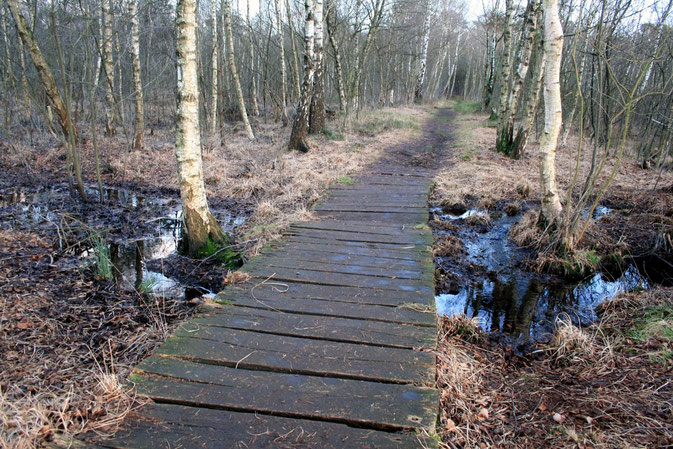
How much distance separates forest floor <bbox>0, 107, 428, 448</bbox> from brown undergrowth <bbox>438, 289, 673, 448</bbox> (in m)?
2.23

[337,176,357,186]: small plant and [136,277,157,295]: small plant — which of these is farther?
[337,176,357,186]: small plant

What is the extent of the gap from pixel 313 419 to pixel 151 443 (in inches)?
33.9

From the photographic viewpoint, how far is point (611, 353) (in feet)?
11.7

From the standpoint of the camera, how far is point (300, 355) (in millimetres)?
2910

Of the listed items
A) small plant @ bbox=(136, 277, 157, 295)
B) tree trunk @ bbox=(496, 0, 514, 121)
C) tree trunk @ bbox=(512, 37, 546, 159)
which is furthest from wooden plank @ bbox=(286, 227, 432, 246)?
tree trunk @ bbox=(496, 0, 514, 121)

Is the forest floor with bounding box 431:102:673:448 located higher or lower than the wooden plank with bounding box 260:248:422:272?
lower

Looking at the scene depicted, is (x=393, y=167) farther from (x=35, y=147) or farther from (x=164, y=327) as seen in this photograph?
(x=35, y=147)

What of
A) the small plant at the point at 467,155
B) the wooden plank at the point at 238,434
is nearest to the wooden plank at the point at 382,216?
the wooden plank at the point at 238,434

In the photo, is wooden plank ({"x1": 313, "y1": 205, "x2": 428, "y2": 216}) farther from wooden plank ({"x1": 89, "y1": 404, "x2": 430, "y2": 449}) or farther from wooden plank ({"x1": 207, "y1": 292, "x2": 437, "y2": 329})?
wooden plank ({"x1": 89, "y1": 404, "x2": 430, "y2": 449})

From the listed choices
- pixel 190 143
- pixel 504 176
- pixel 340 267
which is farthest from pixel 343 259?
pixel 504 176

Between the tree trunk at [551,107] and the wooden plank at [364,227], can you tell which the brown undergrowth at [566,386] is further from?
the tree trunk at [551,107]

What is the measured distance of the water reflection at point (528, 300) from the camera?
15.1ft

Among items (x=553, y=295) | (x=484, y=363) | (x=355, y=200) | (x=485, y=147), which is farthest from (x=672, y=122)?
(x=484, y=363)

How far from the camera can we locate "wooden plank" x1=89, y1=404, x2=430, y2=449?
6.99ft
